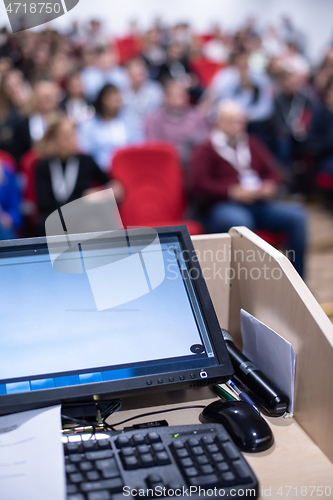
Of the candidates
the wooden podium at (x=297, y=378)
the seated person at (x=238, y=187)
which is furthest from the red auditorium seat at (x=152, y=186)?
the wooden podium at (x=297, y=378)

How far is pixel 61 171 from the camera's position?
2486 mm

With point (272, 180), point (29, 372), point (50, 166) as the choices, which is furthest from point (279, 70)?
point (29, 372)

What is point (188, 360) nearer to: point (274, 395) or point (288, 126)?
point (274, 395)

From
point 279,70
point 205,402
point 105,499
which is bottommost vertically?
point 279,70

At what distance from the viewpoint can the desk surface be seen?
57cm

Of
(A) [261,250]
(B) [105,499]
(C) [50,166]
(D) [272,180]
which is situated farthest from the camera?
(D) [272,180]

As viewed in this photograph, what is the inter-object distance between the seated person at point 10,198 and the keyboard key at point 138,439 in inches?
72.1

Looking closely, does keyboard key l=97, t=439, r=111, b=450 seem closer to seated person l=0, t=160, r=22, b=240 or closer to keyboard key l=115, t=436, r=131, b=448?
keyboard key l=115, t=436, r=131, b=448

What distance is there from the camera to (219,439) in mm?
611

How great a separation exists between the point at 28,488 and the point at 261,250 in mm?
528

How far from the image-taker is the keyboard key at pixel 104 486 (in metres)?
0.53

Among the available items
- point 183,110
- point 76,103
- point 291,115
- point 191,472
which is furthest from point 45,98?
point 191,472

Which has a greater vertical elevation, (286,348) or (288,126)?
(286,348)

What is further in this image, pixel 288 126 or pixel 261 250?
pixel 288 126
